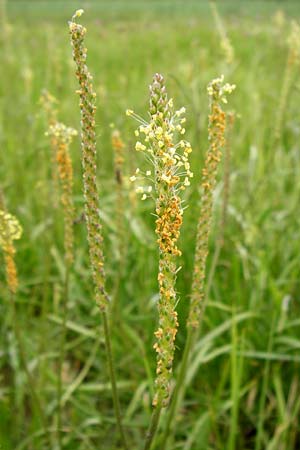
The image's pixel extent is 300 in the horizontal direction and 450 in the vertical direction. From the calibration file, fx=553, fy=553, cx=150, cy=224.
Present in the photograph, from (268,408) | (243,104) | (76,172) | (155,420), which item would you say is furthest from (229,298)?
(243,104)

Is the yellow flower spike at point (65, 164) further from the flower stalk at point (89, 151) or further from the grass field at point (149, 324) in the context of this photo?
the flower stalk at point (89, 151)

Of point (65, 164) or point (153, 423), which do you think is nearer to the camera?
point (153, 423)

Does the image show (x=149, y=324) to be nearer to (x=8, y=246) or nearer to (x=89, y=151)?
(x=8, y=246)

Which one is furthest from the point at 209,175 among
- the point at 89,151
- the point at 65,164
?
the point at 65,164

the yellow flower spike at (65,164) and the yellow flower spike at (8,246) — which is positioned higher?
the yellow flower spike at (65,164)

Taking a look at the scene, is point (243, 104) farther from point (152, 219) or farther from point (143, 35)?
point (143, 35)

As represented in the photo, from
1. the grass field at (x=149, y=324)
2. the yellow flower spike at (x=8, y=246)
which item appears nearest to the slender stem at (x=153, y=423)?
the grass field at (x=149, y=324)

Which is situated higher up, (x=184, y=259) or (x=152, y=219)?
(x=152, y=219)

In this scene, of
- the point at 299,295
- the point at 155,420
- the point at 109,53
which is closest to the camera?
the point at 155,420

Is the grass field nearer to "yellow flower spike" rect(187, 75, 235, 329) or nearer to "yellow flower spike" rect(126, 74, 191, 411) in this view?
"yellow flower spike" rect(187, 75, 235, 329)

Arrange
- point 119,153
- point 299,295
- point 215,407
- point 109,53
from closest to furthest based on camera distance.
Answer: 1. point 119,153
2. point 215,407
3. point 299,295
4. point 109,53

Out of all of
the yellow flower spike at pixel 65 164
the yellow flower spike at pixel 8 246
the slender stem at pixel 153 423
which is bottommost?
the slender stem at pixel 153 423
